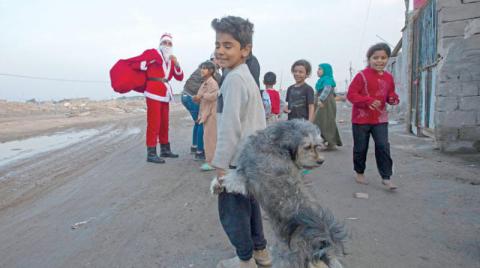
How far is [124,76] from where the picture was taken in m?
6.23

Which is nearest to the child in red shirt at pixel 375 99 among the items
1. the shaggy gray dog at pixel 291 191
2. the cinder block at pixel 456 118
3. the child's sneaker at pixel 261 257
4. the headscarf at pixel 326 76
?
the headscarf at pixel 326 76

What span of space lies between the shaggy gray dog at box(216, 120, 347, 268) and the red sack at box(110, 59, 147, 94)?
4790 millimetres

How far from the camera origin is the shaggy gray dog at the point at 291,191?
1.77 meters

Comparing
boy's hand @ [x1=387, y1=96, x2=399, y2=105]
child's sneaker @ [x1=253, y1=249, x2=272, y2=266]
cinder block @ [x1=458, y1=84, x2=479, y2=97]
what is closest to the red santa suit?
boy's hand @ [x1=387, y1=96, x2=399, y2=105]

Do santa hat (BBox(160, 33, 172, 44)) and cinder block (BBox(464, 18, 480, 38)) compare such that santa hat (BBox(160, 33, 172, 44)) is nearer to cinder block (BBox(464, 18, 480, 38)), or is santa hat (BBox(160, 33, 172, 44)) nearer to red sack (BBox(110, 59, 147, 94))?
red sack (BBox(110, 59, 147, 94))

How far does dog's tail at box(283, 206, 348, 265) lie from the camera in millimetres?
1752

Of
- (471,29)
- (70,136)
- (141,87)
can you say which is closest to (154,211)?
(141,87)

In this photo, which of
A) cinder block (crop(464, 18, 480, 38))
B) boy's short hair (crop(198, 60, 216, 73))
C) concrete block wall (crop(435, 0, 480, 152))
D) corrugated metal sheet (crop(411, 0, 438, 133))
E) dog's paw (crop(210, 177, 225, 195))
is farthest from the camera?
corrugated metal sheet (crop(411, 0, 438, 133))

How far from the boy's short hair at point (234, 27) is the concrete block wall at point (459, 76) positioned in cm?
548

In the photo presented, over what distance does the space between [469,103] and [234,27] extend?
5794 mm

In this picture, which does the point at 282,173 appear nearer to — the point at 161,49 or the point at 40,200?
the point at 40,200

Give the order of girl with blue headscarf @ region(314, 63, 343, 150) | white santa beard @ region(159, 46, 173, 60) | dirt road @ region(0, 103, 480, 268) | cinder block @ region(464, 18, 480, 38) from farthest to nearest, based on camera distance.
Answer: girl with blue headscarf @ region(314, 63, 343, 150) < white santa beard @ region(159, 46, 173, 60) < cinder block @ region(464, 18, 480, 38) < dirt road @ region(0, 103, 480, 268)

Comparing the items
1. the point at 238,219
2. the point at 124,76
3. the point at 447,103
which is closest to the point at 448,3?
the point at 447,103

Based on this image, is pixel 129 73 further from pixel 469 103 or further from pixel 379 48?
pixel 469 103
